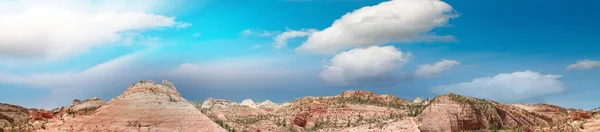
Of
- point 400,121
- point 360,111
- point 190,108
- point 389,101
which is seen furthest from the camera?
point 389,101

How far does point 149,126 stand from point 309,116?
4145cm

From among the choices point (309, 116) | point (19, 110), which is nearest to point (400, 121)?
point (309, 116)

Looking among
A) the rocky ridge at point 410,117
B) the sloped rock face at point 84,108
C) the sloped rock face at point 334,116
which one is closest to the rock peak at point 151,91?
the sloped rock face at point 84,108

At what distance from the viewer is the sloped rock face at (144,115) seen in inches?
Result: 2472

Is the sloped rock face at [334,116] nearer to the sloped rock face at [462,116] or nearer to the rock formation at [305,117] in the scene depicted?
the rock formation at [305,117]

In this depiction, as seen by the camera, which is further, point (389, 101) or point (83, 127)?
point (389, 101)

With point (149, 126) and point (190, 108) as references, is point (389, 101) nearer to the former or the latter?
point (190, 108)

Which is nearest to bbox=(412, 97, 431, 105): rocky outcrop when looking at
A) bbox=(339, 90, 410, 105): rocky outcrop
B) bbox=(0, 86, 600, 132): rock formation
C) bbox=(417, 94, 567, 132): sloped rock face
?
bbox=(339, 90, 410, 105): rocky outcrop

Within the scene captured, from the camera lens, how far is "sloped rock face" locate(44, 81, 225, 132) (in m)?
62.8

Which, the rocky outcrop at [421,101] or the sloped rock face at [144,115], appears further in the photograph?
the rocky outcrop at [421,101]

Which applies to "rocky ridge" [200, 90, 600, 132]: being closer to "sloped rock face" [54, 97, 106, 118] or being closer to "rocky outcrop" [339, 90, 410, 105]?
"rocky outcrop" [339, 90, 410, 105]

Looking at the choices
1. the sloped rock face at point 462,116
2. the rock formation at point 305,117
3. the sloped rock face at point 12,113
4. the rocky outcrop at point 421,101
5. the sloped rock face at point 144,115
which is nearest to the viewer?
the rock formation at point 305,117

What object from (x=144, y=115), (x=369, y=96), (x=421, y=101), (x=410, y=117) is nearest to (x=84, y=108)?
(x=144, y=115)

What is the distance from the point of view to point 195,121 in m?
69.4
